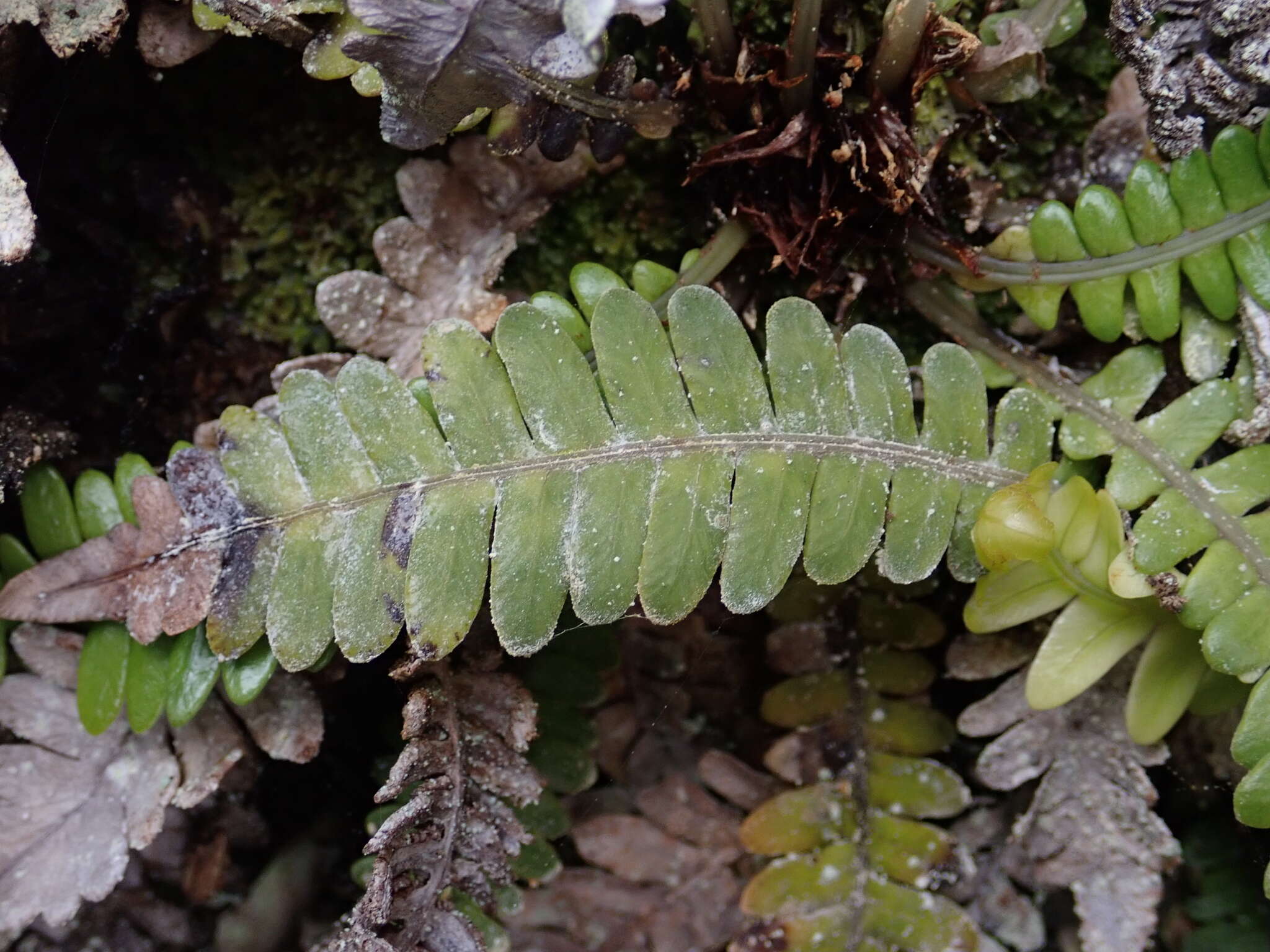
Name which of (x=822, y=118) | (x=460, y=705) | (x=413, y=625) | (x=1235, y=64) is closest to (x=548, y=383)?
(x=413, y=625)

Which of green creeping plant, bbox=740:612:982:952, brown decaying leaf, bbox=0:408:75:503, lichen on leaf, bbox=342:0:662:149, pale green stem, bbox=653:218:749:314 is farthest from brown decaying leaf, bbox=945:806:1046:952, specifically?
brown decaying leaf, bbox=0:408:75:503

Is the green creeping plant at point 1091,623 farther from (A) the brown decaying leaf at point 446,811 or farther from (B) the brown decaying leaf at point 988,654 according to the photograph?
(A) the brown decaying leaf at point 446,811

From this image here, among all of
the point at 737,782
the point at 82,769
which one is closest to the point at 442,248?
the point at 82,769

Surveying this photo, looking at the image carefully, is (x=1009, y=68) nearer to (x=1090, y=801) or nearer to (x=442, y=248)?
(x=442, y=248)

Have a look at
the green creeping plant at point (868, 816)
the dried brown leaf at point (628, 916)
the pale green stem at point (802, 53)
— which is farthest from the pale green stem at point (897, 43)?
the dried brown leaf at point (628, 916)

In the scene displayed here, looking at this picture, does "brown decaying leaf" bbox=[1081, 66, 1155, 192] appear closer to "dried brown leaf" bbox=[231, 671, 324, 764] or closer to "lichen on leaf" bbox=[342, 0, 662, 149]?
→ "lichen on leaf" bbox=[342, 0, 662, 149]
